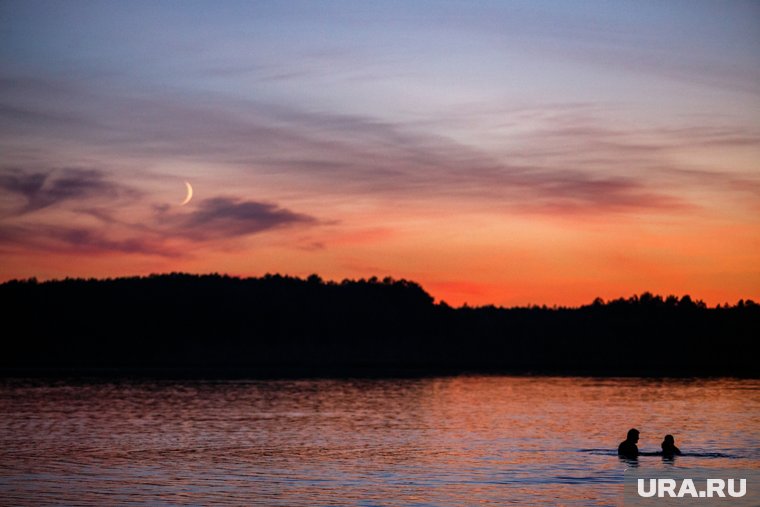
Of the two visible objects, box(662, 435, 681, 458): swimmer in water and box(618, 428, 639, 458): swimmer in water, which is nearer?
box(618, 428, 639, 458): swimmer in water

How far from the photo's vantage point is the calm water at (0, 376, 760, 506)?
38719 mm

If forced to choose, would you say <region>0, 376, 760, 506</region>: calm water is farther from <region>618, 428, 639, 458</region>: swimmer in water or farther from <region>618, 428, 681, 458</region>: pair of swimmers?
<region>618, 428, 639, 458</region>: swimmer in water

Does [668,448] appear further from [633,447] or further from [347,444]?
[347,444]

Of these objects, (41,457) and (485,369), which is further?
(485,369)

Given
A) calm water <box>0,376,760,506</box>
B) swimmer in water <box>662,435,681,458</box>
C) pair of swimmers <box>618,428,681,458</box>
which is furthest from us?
swimmer in water <box>662,435,681,458</box>

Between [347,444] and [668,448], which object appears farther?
[347,444]

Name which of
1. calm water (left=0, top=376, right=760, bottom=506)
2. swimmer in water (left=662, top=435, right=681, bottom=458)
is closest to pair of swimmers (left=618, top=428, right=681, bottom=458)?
swimmer in water (left=662, top=435, right=681, bottom=458)

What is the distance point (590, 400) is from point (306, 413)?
3119 centimetres

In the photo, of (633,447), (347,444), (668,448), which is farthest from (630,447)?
(347,444)

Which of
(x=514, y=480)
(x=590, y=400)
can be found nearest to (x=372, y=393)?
(x=590, y=400)

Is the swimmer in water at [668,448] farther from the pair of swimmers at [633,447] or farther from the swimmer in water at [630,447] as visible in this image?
the swimmer in water at [630,447]

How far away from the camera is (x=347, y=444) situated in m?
57.2

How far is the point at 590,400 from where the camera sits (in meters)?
99.1

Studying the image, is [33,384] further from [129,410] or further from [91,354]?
[91,354]
